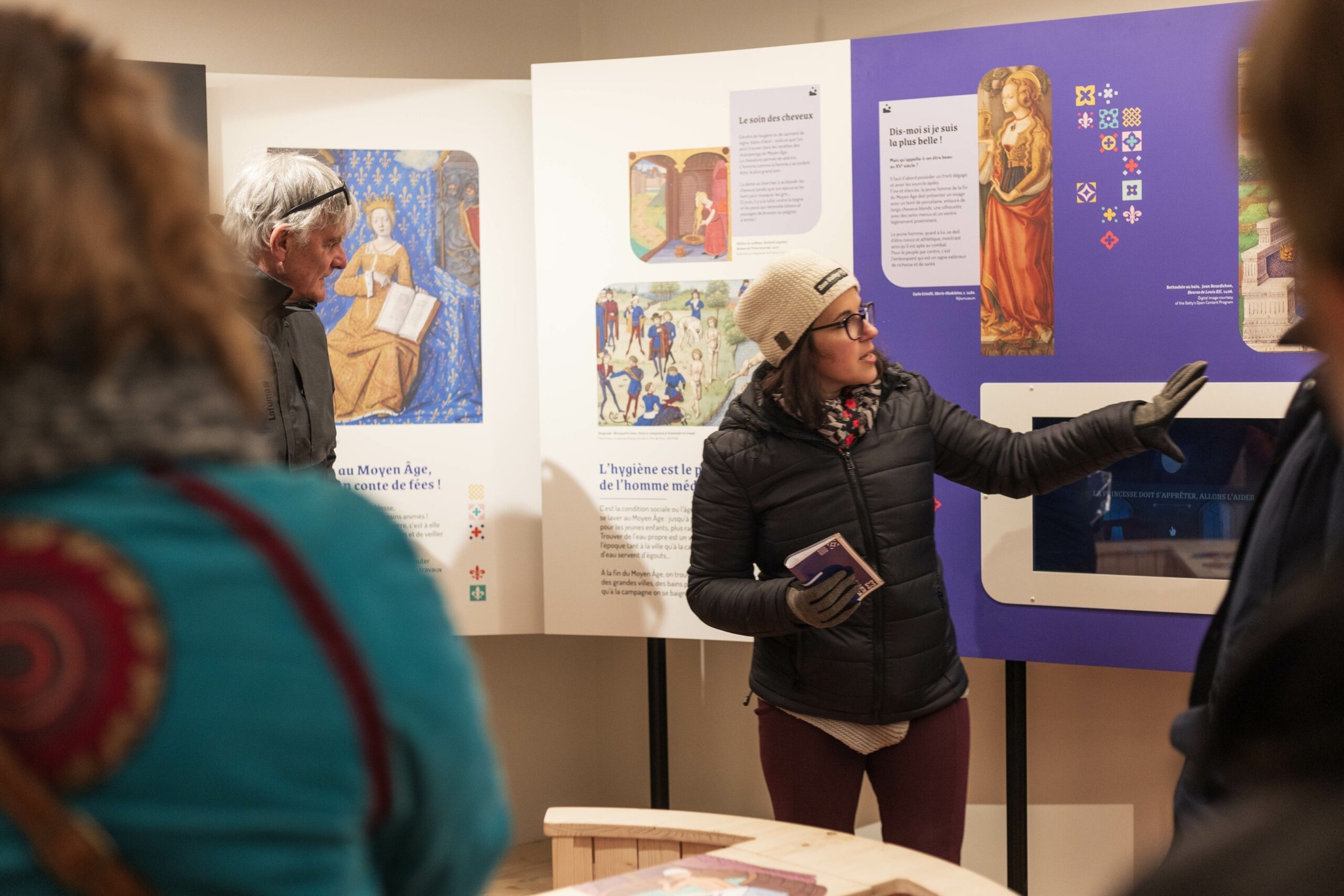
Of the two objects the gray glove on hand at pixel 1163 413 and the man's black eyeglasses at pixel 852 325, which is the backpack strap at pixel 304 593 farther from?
the gray glove on hand at pixel 1163 413

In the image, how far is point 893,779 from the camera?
280cm

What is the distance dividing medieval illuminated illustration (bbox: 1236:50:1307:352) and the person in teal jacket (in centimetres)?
294

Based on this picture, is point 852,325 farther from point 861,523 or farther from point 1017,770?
point 1017,770

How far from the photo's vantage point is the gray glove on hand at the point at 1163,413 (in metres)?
2.80

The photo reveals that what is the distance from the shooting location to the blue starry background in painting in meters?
3.91

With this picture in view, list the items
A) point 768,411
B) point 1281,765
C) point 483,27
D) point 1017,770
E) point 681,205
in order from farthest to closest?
point 483,27 < point 681,205 < point 1017,770 < point 768,411 < point 1281,765

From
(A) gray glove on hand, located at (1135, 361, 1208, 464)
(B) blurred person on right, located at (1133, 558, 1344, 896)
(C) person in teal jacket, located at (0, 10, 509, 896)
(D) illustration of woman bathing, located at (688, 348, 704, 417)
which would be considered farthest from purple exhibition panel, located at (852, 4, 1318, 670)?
(C) person in teal jacket, located at (0, 10, 509, 896)

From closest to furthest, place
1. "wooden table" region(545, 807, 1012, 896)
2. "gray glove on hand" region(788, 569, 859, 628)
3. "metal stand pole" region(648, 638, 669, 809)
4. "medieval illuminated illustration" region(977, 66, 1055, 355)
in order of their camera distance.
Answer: "wooden table" region(545, 807, 1012, 896) → "gray glove on hand" region(788, 569, 859, 628) → "medieval illuminated illustration" region(977, 66, 1055, 355) → "metal stand pole" region(648, 638, 669, 809)

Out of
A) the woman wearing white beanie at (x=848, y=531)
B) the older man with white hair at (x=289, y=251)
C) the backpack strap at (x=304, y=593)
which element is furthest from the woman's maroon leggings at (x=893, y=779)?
the backpack strap at (x=304, y=593)

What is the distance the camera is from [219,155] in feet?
12.6

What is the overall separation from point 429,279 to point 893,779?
7.36 ft

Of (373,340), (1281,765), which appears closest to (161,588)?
(1281,765)

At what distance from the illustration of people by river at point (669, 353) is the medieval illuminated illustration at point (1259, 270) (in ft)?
4.63

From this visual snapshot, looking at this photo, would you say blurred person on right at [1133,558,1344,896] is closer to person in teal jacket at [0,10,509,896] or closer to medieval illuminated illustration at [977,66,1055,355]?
person in teal jacket at [0,10,509,896]
